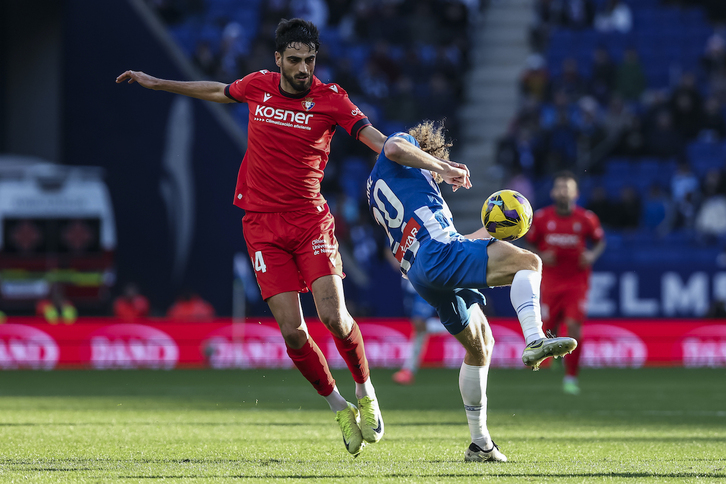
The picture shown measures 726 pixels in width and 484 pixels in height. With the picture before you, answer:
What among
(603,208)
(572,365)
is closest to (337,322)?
(572,365)

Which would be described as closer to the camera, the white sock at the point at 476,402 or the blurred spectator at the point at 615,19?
the white sock at the point at 476,402

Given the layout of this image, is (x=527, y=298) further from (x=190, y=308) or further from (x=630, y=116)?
(x=630, y=116)

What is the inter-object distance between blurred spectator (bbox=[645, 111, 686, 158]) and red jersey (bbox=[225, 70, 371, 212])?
546 inches

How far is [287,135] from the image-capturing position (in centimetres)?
684

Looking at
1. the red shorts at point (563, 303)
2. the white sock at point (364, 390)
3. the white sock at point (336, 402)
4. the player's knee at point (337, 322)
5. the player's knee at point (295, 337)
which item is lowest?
the red shorts at point (563, 303)

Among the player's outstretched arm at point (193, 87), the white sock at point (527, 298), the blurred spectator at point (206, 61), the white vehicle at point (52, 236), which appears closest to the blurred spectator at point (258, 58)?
the blurred spectator at point (206, 61)

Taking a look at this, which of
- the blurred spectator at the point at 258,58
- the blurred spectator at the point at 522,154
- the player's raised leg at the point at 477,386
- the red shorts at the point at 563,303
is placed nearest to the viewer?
the player's raised leg at the point at 477,386

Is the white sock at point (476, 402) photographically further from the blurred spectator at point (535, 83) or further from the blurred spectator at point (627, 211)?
the blurred spectator at point (535, 83)

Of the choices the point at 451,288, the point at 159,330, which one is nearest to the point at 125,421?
the point at 451,288

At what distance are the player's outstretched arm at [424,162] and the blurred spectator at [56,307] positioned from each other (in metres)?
14.1

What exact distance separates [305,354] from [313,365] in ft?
0.29

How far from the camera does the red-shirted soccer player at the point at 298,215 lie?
677 centimetres

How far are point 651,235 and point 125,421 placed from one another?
1138 centimetres

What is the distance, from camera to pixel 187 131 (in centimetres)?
2098
